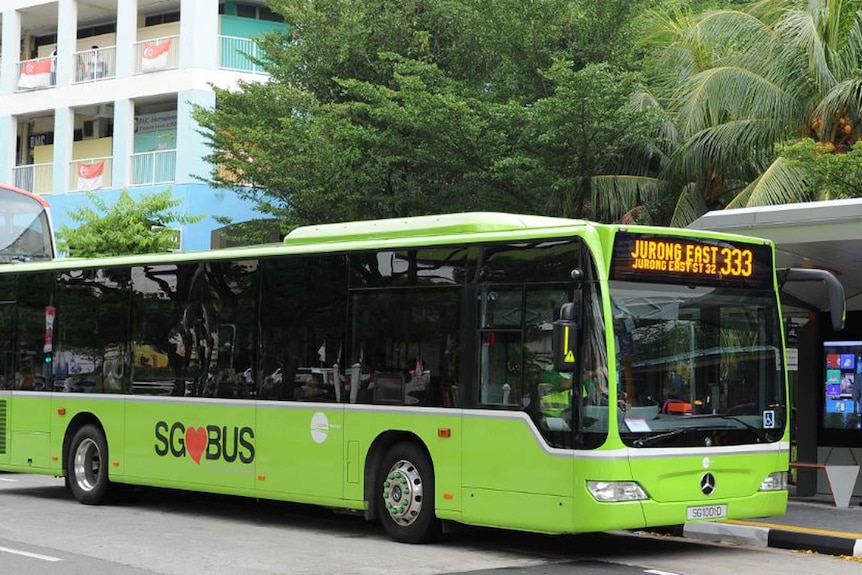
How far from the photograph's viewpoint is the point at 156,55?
36.5 meters

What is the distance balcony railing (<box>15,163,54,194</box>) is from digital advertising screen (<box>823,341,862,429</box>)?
94.0 ft

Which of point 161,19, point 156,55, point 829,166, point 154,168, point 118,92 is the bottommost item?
point 829,166

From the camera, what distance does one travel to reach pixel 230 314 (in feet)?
48.2

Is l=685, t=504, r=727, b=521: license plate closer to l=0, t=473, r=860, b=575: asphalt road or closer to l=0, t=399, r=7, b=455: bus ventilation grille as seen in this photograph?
l=0, t=473, r=860, b=575: asphalt road

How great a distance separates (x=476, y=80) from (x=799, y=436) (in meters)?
10.5

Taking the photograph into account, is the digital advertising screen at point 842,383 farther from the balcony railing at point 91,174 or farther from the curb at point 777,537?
the balcony railing at point 91,174

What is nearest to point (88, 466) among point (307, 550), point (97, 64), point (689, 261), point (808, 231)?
point (307, 550)

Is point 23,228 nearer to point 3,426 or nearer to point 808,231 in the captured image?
point 3,426

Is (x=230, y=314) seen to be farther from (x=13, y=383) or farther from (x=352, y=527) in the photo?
(x=13, y=383)

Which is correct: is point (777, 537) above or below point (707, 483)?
below

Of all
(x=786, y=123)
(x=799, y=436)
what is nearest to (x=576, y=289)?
(x=799, y=436)

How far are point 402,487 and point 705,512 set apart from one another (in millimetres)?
2882

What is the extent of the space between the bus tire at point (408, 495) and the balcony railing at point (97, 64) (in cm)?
2751

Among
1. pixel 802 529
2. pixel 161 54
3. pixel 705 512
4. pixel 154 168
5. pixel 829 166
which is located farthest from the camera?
pixel 154 168
